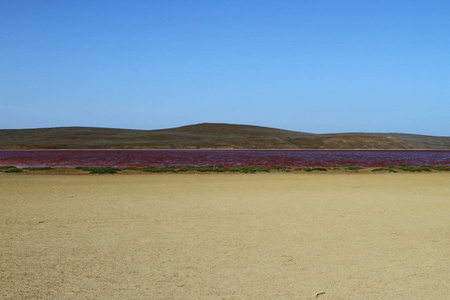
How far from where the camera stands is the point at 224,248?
21.5ft

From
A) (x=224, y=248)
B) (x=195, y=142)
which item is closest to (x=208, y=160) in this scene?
(x=224, y=248)

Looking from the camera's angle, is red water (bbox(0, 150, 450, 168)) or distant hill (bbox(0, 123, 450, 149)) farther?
distant hill (bbox(0, 123, 450, 149))

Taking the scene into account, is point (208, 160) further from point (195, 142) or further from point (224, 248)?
point (195, 142)

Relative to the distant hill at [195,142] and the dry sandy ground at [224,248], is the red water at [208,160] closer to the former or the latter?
the dry sandy ground at [224,248]

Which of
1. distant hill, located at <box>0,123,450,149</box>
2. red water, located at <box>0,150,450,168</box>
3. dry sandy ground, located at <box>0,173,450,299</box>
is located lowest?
dry sandy ground, located at <box>0,173,450,299</box>

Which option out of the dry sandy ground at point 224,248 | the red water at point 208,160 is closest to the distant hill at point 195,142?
the red water at point 208,160

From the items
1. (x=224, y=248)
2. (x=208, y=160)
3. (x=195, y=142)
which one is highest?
(x=195, y=142)

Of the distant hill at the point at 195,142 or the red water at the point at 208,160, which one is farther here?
the distant hill at the point at 195,142

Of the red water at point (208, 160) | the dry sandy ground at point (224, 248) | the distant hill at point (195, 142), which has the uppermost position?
the distant hill at point (195, 142)

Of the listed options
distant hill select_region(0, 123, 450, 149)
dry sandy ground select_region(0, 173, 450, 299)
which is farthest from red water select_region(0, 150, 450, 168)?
distant hill select_region(0, 123, 450, 149)

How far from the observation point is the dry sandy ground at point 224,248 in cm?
482

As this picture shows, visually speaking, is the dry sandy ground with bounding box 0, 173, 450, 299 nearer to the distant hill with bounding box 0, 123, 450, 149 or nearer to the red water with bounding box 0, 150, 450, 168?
the red water with bounding box 0, 150, 450, 168

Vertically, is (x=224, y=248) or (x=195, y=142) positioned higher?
(x=195, y=142)

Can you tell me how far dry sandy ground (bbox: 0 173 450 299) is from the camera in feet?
15.8
